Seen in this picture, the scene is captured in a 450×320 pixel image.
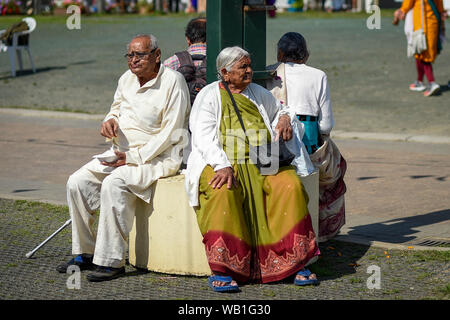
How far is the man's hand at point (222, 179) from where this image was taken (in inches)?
213

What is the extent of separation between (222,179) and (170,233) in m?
0.61

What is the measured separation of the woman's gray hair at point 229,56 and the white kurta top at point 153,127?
35 cm

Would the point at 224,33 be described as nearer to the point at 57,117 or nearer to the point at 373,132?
the point at 373,132

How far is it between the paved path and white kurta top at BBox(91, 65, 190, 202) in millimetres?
1692

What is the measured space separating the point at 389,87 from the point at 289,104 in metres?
9.29

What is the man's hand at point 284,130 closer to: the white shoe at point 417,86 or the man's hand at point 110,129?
the man's hand at point 110,129

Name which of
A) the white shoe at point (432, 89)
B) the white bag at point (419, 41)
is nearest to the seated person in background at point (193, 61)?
the white bag at point (419, 41)

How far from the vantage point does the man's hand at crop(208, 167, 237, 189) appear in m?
5.40

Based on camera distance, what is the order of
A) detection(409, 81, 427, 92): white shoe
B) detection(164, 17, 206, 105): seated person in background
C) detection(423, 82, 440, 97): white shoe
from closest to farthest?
detection(164, 17, 206, 105): seated person in background
detection(423, 82, 440, 97): white shoe
detection(409, 81, 427, 92): white shoe

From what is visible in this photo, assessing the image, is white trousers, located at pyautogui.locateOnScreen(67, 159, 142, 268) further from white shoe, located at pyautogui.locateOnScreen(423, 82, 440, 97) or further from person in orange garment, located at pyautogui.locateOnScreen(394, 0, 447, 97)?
white shoe, located at pyautogui.locateOnScreen(423, 82, 440, 97)

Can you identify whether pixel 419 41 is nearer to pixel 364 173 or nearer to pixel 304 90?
pixel 364 173

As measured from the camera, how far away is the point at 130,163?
19.2 feet

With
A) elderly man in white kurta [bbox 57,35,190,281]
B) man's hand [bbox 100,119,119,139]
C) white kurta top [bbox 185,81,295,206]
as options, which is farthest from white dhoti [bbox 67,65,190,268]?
white kurta top [bbox 185,81,295,206]
